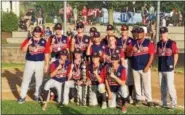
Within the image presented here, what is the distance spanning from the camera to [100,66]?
31.8 feet

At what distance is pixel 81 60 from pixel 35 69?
1.02 meters

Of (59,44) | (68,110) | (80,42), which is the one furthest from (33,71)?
(68,110)

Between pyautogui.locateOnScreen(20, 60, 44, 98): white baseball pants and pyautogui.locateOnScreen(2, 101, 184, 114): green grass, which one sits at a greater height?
pyautogui.locateOnScreen(20, 60, 44, 98): white baseball pants

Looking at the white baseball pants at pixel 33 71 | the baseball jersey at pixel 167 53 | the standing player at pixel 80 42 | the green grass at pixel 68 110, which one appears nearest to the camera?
the green grass at pixel 68 110

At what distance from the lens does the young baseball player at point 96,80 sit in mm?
9609

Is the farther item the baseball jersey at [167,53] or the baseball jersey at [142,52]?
the baseball jersey at [142,52]

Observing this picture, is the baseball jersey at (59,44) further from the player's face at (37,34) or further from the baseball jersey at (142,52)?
the baseball jersey at (142,52)

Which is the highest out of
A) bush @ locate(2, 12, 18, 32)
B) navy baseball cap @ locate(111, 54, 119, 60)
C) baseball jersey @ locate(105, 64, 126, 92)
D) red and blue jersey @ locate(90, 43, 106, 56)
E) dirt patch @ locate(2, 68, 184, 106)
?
bush @ locate(2, 12, 18, 32)

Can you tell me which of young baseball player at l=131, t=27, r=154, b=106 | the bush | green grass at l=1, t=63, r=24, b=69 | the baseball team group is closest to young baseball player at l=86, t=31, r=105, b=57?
the baseball team group

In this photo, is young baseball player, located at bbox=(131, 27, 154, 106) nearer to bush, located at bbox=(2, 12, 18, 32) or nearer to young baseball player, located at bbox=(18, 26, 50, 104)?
young baseball player, located at bbox=(18, 26, 50, 104)

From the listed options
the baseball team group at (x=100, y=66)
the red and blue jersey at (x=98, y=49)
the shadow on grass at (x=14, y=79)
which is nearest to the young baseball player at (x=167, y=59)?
the baseball team group at (x=100, y=66)

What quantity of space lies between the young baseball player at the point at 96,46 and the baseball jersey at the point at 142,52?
681 mm

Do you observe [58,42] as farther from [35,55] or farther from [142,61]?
[142,61]

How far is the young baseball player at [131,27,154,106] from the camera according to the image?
973 centimetres
